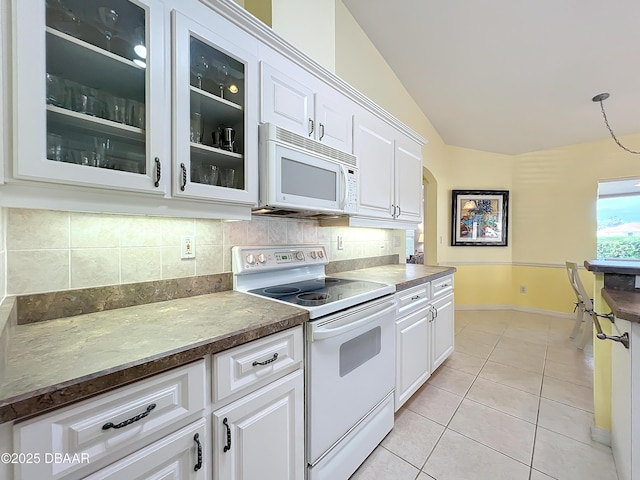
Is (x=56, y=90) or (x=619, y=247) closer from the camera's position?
(x=56, y=90)

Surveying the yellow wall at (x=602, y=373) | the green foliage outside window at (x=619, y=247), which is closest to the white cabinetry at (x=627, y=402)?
the yellow wall at (x=602, y=373)

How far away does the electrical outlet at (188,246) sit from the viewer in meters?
1.35

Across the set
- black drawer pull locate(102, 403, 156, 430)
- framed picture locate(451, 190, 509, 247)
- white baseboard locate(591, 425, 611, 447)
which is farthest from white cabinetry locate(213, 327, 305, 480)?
framed picture locate(451, 190, 509, 247)

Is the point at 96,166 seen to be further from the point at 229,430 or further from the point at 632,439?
the point at 632,439

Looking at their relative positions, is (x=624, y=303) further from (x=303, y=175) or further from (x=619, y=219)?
(x=619, y=219)

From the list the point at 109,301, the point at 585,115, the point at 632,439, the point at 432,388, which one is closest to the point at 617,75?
the point at 585,115

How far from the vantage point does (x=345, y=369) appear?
1.33m

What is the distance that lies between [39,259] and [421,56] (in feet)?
11.0

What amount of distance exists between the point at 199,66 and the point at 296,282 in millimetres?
1270

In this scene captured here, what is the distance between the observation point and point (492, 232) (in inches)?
176

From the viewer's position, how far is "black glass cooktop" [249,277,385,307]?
4.42ft

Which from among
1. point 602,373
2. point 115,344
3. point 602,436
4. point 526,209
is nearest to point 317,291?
point 115,344

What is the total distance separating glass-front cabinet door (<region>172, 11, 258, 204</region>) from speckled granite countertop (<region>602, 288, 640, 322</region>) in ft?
5.27

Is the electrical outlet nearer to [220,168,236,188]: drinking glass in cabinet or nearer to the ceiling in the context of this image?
[220,168,236,188]: drinking glass in cabinet
